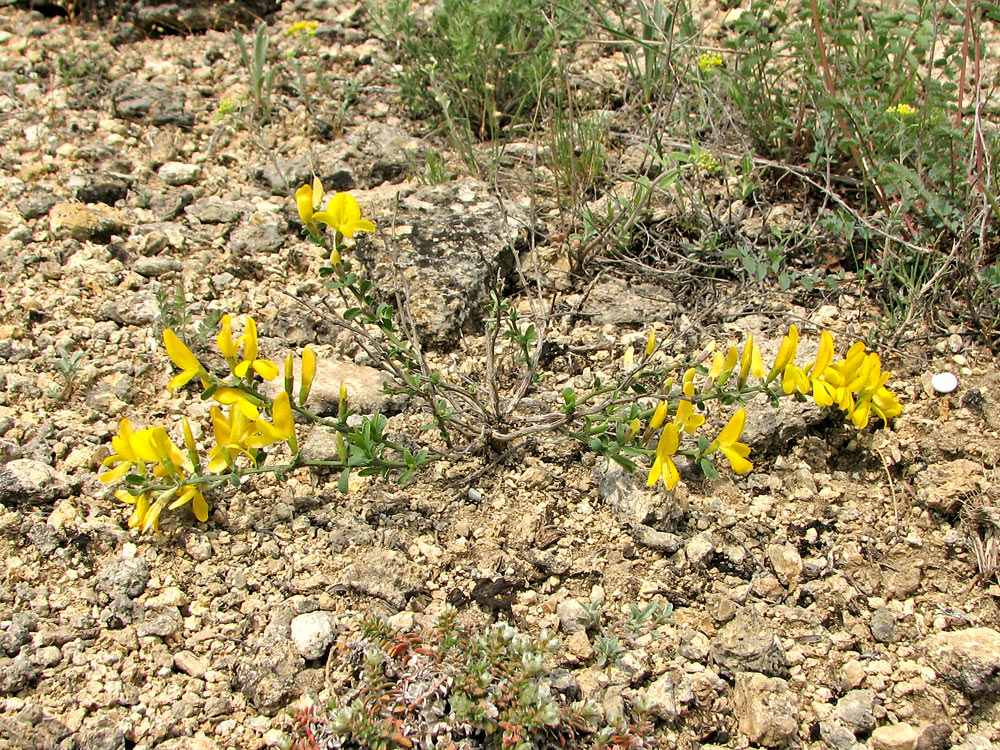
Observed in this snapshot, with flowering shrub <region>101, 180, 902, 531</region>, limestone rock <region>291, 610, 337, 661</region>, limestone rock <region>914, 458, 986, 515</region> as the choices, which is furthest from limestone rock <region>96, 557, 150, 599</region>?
limestone rock <region>914, 458, 986, 515</region>

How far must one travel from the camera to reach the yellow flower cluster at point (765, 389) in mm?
2043

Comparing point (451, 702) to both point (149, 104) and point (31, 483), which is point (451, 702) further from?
point (149, 104)

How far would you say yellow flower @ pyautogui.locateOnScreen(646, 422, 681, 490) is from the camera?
6.59ft

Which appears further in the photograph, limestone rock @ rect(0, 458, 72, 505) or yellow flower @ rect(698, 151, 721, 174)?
yellow flower @ rect(698, 151, 721, 174)

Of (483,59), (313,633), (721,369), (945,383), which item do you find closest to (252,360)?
(313,633)

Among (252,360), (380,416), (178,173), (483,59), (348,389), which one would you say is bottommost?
(348,389)

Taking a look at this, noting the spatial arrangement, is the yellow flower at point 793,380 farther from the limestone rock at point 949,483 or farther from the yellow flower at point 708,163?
the yellow flower at point 708,163

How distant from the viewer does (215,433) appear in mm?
2025

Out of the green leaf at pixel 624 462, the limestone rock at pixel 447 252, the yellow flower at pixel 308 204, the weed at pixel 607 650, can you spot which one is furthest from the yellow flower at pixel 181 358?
the weed at pixel 607 650

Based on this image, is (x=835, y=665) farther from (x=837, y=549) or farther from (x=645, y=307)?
(x=645, y=307)

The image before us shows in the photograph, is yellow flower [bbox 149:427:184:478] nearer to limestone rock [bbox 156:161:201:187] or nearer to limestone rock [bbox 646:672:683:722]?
limestone rock [bbox 646:672:683:722]

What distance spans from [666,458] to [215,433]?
42.8 inches

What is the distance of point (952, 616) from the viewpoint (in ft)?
6.95

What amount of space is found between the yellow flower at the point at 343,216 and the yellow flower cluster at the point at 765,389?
829 mm
